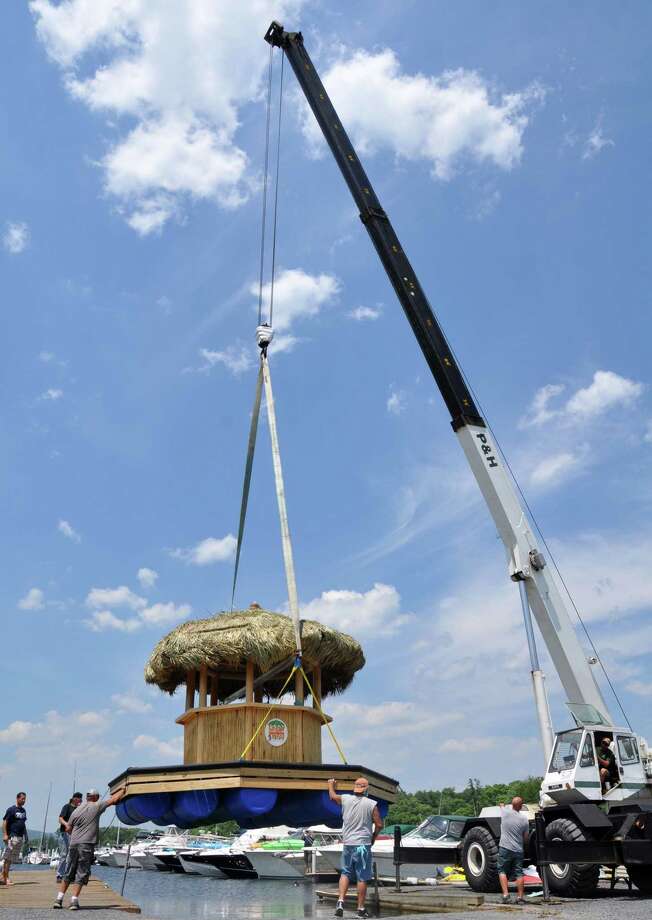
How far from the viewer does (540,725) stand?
14.2m

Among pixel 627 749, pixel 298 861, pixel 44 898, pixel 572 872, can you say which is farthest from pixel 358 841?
pixel 298 861

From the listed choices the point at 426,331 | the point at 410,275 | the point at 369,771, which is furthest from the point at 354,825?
the point at 410,275

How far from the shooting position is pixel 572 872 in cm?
1160

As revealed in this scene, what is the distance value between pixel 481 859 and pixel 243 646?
24.4ft

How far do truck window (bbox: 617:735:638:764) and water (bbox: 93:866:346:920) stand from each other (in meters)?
5.40

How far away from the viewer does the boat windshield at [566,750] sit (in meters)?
12.8

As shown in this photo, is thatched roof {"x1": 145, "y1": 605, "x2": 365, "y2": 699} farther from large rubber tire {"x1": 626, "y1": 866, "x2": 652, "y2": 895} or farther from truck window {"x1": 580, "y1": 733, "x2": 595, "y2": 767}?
large rubber tire {"x1": 626, "y1": 866, "x2": 652, "y2": 895}

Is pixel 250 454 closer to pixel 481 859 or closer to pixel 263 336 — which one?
pixel 263 336

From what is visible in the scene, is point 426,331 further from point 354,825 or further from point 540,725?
point 354,825

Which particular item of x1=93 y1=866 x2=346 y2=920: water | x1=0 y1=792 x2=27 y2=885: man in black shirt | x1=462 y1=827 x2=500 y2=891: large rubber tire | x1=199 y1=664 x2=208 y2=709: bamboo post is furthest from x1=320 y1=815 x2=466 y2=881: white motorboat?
x1=0 y1=792 x2=27 y2=885: man in black shirt

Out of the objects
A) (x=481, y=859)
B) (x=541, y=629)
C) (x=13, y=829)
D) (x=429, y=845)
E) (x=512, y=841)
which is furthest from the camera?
(x=429, y=845)

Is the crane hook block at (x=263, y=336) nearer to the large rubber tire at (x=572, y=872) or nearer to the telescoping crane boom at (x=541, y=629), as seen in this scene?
the telescoping crane boom at (x=541, y=629)

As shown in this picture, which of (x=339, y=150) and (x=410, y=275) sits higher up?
(x=339, y=150)

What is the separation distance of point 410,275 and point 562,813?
11705 millimetres
